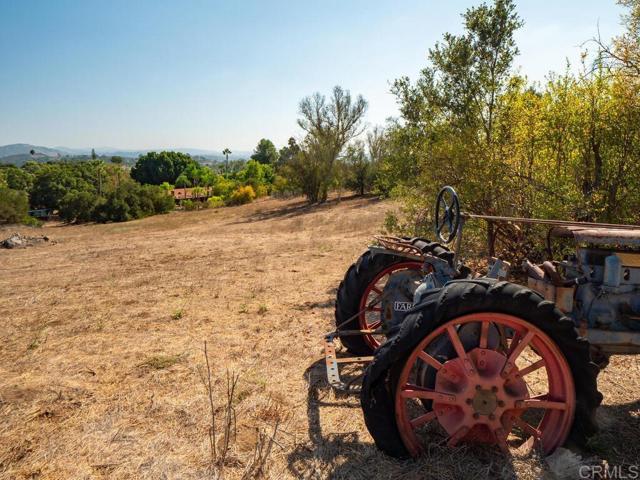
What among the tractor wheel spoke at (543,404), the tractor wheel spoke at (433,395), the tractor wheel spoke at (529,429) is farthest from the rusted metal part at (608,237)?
the tractor wheel spoke at (433,395)

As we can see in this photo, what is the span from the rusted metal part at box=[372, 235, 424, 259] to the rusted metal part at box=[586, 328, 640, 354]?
4.25ft

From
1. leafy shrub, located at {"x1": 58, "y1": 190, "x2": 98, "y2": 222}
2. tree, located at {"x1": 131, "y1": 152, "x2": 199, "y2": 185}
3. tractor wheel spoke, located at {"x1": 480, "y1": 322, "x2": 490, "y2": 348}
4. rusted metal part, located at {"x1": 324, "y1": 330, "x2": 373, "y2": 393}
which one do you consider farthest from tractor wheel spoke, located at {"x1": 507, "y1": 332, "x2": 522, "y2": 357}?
tree, located at {"x1": 131, "y1": 152, "x2": 199, "y2": 185}

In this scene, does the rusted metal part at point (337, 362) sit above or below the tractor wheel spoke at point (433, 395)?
below

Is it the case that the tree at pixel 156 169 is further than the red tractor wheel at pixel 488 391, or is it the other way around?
the tree at pixel 156 169

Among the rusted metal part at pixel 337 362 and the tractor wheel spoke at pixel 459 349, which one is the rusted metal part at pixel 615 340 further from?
the rusted metal part at pixel 337 362

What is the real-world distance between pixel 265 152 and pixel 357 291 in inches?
3729

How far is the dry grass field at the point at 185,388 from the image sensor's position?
8.50 ft

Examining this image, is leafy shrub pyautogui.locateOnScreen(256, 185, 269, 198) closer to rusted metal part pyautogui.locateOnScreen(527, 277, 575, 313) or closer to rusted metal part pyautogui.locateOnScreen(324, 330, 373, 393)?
rusted metal part pyautogui.locateOnScreen(324, 330, 373, 393)

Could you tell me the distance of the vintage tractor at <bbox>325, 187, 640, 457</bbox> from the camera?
2.28 meters

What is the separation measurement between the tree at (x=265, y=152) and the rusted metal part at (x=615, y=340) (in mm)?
91917

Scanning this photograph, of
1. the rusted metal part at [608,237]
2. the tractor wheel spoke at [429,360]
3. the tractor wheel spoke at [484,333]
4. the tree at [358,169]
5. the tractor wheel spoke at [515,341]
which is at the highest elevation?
the tree at [358,169]

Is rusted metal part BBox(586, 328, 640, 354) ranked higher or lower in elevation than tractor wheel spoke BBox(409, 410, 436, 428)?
higher

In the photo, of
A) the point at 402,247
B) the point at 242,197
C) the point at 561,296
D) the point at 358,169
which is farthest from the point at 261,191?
the point at 561,296

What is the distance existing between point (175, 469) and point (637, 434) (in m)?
2.93
